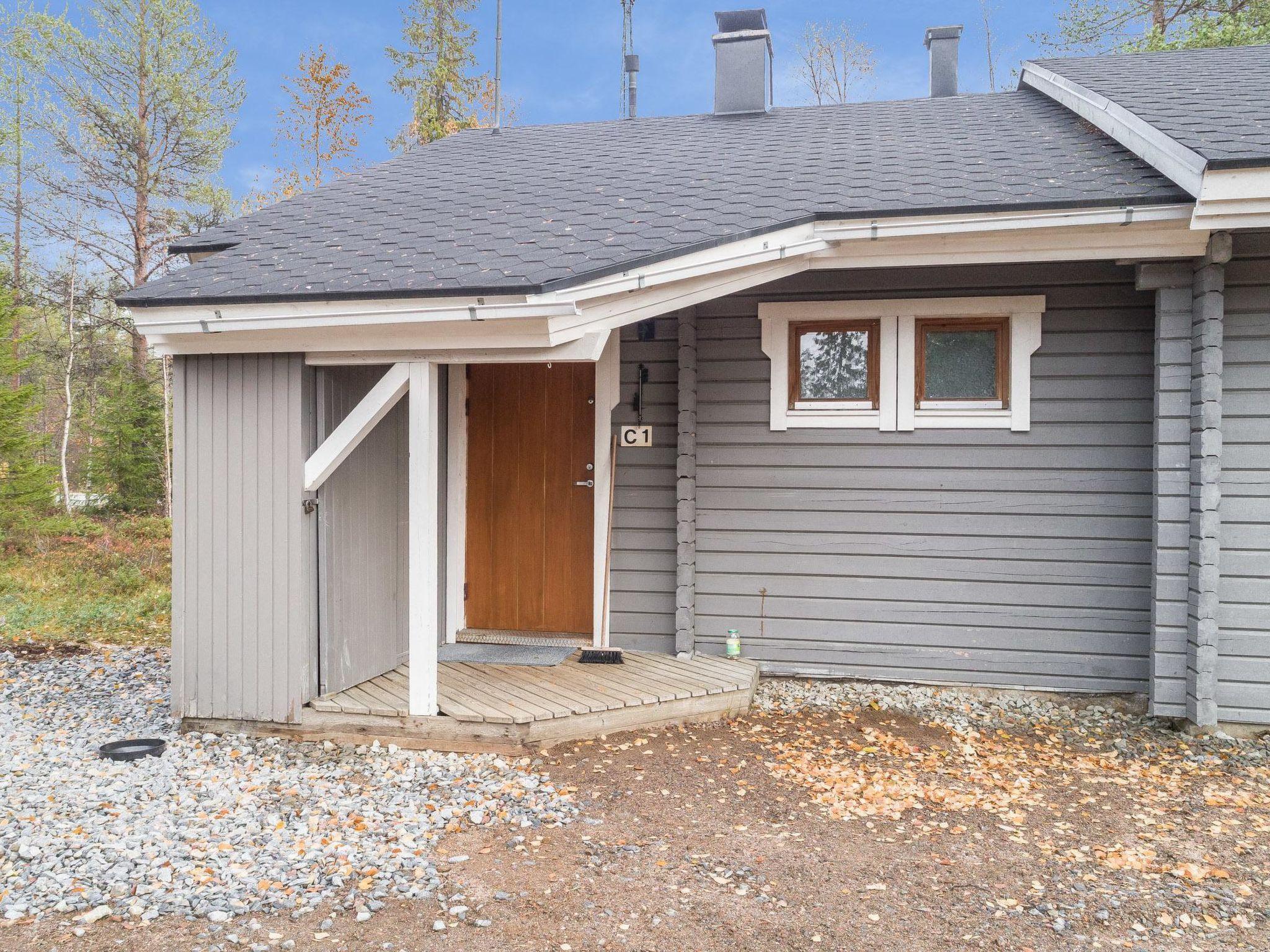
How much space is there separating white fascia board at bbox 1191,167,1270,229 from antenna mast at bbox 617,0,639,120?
4677mm

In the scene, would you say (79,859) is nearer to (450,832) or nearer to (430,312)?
(450,832)

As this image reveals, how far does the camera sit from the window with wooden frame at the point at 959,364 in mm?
4527

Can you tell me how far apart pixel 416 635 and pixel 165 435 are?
10.2m

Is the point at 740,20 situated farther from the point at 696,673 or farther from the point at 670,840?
the point at 670,840

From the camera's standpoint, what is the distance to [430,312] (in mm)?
3377

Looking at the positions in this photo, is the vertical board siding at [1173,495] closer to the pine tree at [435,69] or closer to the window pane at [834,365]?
the window pane at [834,365]

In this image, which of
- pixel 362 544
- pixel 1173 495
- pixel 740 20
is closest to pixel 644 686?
pixel 362 544

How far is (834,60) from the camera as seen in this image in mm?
14781

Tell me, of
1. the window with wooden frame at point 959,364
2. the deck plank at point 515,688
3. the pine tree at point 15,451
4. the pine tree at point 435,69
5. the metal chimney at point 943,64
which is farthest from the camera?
the pine tree at point 435,69

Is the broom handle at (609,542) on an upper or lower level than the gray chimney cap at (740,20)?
lower

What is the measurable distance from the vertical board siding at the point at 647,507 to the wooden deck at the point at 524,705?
399mm

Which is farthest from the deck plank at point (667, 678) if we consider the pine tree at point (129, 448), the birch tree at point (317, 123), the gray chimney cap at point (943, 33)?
the birch tree at point (317, 123)

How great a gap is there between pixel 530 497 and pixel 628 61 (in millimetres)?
4390

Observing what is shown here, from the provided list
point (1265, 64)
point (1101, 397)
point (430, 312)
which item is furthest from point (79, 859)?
→ point (1265, 64)
